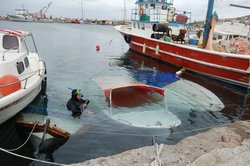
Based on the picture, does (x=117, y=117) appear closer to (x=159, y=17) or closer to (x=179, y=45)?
(x=179, y=45)

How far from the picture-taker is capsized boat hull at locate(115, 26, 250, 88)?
56.2 feet

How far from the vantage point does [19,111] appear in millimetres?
10102

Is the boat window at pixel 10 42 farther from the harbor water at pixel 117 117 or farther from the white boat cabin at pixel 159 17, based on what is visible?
the white boat cabin at pixel 159 17

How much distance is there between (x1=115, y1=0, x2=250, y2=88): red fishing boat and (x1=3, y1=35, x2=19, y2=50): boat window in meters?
13.0

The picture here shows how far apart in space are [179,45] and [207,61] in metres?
3.19

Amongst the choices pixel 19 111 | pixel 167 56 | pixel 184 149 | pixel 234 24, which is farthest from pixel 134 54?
pixel 184 149

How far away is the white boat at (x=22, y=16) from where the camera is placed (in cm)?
13388

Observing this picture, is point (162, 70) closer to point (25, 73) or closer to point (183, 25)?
point (183, 25)

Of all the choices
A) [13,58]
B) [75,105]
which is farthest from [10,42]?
[75,105]

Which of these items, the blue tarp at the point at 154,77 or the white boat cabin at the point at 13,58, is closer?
the white boat cabin at the point at 13,58

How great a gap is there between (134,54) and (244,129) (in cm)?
2431

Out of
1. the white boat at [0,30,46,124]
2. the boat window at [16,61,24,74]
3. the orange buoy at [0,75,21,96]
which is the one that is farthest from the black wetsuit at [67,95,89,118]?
the boat window at [16,61,24,74]

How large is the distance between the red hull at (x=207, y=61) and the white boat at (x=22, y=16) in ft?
408

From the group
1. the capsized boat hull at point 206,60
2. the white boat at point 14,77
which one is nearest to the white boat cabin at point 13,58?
the white boat at point 14,77
